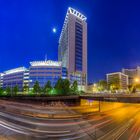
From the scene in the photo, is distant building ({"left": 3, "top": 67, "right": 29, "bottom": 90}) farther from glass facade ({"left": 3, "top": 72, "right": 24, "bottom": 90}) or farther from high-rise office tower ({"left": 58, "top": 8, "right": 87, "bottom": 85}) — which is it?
high-rise office tower ({"left": 58, "top": 8, "right": 87, "bottom": 85})

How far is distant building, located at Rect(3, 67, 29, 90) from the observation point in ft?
516

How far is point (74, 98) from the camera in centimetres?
7581

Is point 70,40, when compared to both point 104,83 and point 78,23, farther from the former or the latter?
point 104,83

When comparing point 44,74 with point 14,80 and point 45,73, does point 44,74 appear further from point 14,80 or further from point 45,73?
point 14,80

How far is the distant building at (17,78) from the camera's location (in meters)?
157

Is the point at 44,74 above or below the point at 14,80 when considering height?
above

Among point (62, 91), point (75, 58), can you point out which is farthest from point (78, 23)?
point (62, 91)

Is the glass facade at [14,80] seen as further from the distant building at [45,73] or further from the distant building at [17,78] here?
the distant building at [45,73]

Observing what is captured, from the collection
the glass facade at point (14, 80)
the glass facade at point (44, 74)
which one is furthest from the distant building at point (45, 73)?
the glass facade at point (14, 80)

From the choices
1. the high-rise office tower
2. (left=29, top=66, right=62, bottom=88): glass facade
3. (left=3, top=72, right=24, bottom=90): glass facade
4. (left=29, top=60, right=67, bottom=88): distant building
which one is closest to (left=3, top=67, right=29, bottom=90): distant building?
(left=3, top=72, right=24, bottom=90): glass facade

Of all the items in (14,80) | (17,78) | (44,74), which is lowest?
(14,80)

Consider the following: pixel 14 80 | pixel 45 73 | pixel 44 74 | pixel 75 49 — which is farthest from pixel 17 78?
pixel 75 49

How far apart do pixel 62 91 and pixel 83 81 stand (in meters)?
57.5

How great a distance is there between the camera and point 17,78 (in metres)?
166
